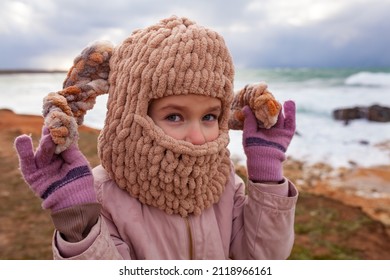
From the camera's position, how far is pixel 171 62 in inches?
39.0

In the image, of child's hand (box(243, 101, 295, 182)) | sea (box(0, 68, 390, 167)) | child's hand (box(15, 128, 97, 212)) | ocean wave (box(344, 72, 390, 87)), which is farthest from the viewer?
ocean wave (box(344, 72, 390, 87))

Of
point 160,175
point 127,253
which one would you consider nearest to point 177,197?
point 160,175

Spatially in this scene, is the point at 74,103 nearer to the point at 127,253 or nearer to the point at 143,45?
the point at 143,45

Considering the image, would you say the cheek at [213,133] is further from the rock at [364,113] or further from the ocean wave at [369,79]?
the ocean wave at [369,79]

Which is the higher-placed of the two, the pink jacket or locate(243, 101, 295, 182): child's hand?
locate(243, 101, 295, 182): child's hand

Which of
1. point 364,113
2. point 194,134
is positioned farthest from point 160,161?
point 364,113

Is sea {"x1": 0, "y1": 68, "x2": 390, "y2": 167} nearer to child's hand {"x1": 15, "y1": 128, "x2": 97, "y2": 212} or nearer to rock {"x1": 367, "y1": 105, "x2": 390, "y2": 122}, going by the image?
rock {"x1": 367, "y1": 105, "x2": 390, "y2": 122}

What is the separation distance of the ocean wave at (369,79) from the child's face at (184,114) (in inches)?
290

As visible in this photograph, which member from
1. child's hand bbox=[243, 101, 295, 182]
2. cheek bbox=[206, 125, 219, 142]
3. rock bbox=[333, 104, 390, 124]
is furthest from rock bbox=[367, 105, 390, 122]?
cheek bbox=[206, 125, 219, 142]

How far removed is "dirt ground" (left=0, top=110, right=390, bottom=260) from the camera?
2.18 meters

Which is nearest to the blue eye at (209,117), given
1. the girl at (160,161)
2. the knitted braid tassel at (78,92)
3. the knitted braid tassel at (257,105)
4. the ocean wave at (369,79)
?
the girl at (160,161)

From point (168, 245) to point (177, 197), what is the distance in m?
0.14

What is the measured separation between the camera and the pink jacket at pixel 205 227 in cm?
110

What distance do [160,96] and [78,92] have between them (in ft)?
0.69
